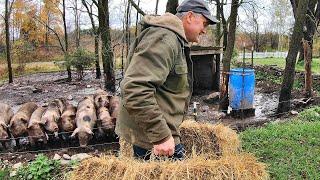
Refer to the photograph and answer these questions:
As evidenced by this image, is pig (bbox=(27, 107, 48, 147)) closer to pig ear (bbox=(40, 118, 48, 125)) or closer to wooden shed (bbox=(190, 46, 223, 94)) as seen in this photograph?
pig ear (bbox=(40, 118, 48, 125))

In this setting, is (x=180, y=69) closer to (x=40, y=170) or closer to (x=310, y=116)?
(x=40, y=170)

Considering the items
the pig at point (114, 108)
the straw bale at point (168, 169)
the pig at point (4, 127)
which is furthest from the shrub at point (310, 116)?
the straw bale at point (168, 169)

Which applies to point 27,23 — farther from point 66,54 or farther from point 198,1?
point 198,1

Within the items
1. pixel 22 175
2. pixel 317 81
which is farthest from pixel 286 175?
pixel 317 81

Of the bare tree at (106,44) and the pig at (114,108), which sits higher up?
the bare tree at (106,44)

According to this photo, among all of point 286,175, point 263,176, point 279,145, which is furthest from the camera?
point 279,145

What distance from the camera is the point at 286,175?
16.4 feet

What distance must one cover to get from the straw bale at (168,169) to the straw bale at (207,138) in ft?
3.58

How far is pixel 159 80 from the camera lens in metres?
2.50

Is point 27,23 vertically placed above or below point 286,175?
above

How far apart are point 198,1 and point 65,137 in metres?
5.96

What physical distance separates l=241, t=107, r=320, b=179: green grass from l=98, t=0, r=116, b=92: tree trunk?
9785 mm

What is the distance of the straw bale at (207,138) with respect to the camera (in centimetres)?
357

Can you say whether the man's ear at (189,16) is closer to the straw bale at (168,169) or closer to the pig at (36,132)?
the straw bale at (168,169)
